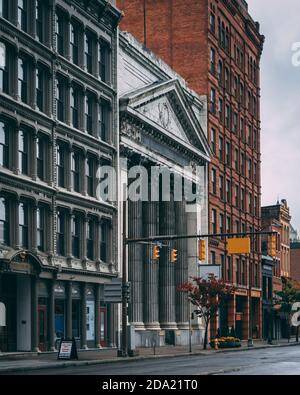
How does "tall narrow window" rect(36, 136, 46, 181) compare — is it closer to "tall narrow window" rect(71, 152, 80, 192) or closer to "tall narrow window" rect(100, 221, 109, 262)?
"tall narrow window" rect(71, 152, 80, 192)

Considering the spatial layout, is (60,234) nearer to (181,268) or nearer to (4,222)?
(4,222)

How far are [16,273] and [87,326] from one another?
34.3 ft

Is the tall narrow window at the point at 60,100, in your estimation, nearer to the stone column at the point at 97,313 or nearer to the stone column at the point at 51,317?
the stone column at the point at 51,317

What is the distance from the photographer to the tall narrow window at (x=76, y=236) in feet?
182

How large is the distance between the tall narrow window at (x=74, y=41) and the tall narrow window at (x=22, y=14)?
18.9 feet

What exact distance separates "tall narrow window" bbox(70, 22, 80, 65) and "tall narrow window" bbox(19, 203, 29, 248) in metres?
11.3

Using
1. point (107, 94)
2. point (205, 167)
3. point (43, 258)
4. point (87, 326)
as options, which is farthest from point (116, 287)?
point (205, 167)

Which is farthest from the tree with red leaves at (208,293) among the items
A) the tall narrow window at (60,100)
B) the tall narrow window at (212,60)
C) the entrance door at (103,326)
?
the tall narrow window at (212,60)

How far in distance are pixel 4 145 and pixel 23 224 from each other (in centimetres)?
442

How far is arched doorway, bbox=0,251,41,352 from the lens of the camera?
48.7m

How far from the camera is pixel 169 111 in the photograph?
72.5 metres

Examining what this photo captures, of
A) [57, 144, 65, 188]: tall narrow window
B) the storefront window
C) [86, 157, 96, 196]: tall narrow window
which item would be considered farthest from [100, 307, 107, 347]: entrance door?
[57, 144, 65, 188]: tall narrow window

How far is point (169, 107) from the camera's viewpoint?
7250 centimetres

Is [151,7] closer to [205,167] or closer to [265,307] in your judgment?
[205,167]
